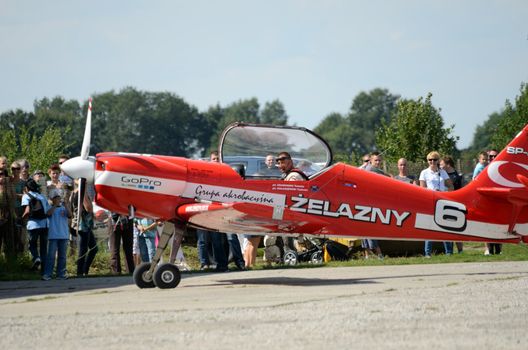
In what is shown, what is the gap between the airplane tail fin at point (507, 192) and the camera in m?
14.8

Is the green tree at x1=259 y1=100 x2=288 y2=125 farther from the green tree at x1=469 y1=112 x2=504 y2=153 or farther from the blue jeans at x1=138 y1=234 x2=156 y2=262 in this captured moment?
the blue jeans at x1=138 y1=234 x2=156 y2=262

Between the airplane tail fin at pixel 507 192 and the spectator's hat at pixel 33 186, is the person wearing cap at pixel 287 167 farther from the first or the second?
the spectator's hat at pixel 33 186

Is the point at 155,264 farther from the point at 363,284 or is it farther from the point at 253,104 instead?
the point at 253,104

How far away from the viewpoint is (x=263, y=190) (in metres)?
13.8

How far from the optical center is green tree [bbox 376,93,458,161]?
39188mm

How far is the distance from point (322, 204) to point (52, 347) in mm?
6648

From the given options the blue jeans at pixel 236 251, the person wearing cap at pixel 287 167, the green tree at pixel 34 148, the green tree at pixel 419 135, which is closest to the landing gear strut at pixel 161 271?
the person wearing cap at pixel 287 167

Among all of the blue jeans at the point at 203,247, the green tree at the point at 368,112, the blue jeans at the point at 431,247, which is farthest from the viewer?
the green tree at the point at 368,112

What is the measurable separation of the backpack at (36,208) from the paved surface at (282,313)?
1.86 meters

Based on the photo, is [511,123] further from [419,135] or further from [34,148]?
[34,148]

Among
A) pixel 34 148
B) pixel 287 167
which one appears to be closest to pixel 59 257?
pixel 287 167

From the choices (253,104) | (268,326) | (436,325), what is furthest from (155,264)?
(253,104)

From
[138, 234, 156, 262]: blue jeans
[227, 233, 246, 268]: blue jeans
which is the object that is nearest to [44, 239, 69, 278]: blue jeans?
[138, 234, 156, 262]: blue jeans

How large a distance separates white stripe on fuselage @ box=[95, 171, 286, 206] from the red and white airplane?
0.6 inches
